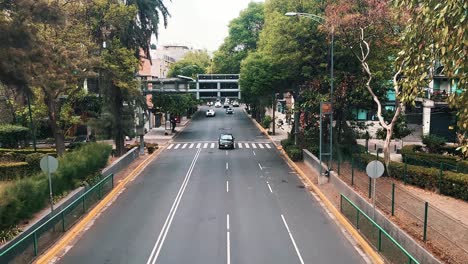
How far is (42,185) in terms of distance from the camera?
18.6 meters

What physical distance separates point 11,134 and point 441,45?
43876 mm

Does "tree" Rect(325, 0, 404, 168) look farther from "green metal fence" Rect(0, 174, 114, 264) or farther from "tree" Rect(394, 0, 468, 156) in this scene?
"green metal fence" Rect(0, 174, 114, 264)

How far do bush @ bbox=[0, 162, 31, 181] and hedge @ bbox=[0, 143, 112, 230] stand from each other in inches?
232

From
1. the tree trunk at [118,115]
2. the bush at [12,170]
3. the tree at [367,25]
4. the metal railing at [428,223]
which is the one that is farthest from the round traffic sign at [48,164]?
the tree trunk at [118,115]

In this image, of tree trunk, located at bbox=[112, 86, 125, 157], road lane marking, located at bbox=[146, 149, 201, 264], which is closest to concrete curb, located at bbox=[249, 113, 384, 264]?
road lane marking, located at bbox=[146, 149, 201, 264]

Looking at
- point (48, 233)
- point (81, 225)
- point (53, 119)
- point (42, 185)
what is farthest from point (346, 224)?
point (53, 119)

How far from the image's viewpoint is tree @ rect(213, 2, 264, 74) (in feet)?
262

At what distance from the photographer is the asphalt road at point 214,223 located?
49.5ft

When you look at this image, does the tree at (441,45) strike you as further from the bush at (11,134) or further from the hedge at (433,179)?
the bush at (11,134)

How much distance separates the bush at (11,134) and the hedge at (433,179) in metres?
34.2

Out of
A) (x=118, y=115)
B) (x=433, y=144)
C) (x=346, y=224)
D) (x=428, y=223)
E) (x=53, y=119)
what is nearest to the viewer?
(x=428, y=223)

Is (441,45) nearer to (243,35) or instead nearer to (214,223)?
(214,223)

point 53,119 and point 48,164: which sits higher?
point 53,119

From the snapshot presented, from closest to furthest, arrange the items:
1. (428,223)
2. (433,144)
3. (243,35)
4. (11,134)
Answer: (428,223)
(433,144)
(11,134)
(243,35)
